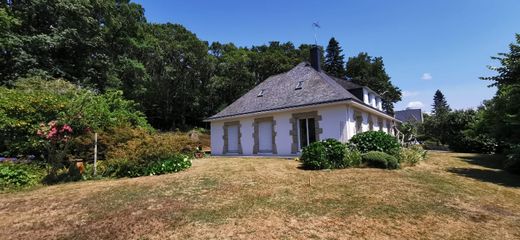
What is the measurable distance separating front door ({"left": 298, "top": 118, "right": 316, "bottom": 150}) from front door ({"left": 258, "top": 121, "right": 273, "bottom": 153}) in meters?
1.86

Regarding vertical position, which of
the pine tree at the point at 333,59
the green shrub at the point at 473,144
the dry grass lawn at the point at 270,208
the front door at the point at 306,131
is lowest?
the dry grass lawn at the point at 270,208

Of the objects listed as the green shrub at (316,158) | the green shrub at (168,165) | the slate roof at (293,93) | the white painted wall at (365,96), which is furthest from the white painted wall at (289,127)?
the green shrub at (168,165)

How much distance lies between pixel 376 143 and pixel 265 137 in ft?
21.0

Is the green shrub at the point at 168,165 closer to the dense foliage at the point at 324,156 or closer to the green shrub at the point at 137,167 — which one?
the green shrub at the point at 137,167

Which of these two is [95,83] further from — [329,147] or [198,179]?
[329,147]

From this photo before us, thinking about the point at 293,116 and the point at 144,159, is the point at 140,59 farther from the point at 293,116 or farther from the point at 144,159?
the point at 144,159

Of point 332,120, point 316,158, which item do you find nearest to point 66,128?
point 316,158

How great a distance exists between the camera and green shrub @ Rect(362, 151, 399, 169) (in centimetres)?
973

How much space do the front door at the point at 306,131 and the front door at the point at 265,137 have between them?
186cm

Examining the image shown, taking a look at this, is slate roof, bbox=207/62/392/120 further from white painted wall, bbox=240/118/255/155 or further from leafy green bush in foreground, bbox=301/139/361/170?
leafy green bush in foreground, bbox=301/139/361/170

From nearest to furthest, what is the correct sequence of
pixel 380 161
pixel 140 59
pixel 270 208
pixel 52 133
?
pixel 270 208 → pixel 52 133 → pixel 380 161 → pixel 140 59

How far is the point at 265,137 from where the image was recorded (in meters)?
15.9

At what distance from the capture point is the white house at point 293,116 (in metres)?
13.4

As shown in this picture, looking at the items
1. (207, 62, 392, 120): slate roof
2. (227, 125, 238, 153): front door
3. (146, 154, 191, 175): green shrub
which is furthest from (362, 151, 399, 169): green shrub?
(227, 125, 238, 153): front door
